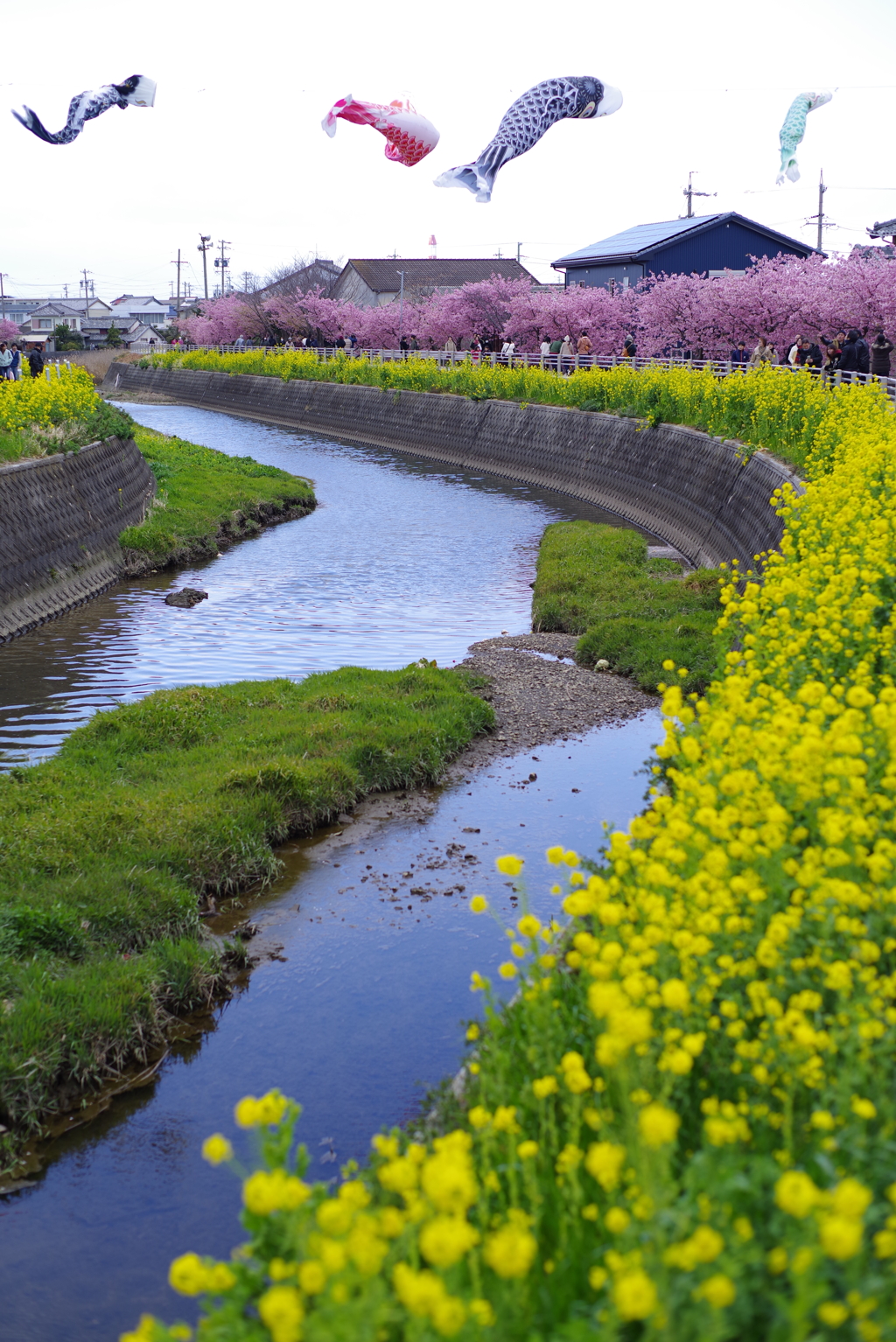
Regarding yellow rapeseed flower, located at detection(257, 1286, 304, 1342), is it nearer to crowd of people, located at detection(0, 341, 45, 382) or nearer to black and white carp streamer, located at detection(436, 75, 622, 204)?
black and white carp streamer, located at detection(436, 75, 622, 204)

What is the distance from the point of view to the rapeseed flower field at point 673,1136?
2100 millimetres

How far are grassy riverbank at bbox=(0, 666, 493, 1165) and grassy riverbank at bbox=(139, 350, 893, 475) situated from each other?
6.54m

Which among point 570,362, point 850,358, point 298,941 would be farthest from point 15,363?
point 298,941

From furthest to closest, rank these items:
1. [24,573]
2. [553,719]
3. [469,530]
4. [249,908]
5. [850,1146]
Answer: [469,530] → [24,573] → [553,719] → [249,908] → [850,1146]

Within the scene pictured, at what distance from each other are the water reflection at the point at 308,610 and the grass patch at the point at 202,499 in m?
0.60

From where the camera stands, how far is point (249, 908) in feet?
25.3

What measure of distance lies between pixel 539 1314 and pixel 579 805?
669cm

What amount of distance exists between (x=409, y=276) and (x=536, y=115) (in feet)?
216

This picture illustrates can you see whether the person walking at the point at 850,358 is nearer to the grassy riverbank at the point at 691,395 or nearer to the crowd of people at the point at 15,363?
the grassy riverbank at the point at 691,395

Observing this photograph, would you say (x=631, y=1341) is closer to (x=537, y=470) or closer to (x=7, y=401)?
(x=7, y=401)

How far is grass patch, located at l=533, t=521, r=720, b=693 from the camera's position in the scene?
1269cm

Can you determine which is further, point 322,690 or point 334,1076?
point 322,690

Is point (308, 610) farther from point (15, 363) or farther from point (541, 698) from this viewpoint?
point (15, 363)

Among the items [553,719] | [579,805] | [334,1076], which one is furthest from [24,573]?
[334,1076]
